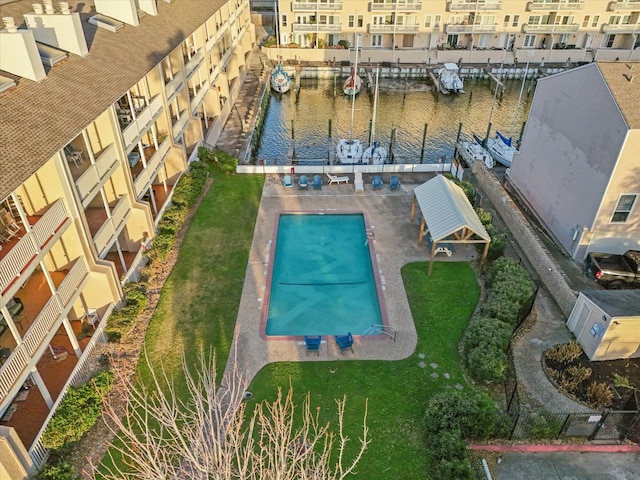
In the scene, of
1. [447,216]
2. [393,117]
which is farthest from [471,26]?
[447,216]

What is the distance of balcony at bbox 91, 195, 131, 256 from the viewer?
69.1 ft

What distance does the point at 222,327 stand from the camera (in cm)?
2231

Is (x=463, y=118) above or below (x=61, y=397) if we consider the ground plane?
below

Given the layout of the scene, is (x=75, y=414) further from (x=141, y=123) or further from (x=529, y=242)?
(x=529, y=242)

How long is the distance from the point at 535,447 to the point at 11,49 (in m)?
24.3

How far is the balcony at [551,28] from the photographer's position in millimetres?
63312

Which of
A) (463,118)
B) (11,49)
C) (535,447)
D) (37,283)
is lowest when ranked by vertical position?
(463,118)

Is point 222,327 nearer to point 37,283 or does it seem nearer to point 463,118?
point 37,283

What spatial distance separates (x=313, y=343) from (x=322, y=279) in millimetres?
6088

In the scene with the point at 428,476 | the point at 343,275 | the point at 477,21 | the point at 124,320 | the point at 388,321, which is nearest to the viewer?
the point at 428,476

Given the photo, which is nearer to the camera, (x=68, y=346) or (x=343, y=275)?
(x=68, y=346)

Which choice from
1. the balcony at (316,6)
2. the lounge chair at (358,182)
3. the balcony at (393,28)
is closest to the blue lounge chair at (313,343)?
the lounge chair at (358,182)

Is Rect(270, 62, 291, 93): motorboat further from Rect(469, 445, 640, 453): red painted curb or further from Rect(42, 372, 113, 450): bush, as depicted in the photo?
Rect(469, 445, 640, 453): red painted curb

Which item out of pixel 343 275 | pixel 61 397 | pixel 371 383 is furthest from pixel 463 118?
pixel 61 397
